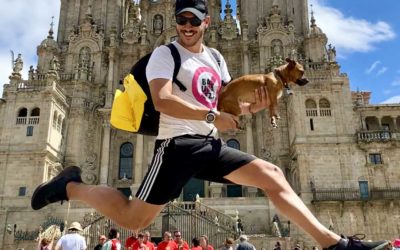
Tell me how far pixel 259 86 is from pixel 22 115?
3327cm

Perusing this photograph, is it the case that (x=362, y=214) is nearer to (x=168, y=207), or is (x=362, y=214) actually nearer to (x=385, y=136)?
(x=385, y=136)

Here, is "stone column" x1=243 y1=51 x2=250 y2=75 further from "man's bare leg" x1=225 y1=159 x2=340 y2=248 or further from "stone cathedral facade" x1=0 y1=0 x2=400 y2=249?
"man's bare leg" x1=225 y1=159 x2=340 y2=248

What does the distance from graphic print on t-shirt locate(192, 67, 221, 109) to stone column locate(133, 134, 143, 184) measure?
30.7 meters

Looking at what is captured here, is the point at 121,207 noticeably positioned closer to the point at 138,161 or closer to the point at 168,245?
the point at 168,245

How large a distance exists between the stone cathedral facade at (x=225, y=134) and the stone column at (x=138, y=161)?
96 millimetres

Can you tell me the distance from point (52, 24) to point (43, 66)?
4.99m

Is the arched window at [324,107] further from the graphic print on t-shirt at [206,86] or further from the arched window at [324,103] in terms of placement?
the graphic print on t-shirt at [206,86]

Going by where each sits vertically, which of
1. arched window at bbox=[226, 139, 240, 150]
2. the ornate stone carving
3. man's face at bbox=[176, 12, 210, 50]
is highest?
the ornate stone carving

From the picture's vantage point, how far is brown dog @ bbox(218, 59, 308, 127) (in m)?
3.99

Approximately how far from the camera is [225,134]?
121ft

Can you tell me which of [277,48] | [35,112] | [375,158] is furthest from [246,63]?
[35,112]

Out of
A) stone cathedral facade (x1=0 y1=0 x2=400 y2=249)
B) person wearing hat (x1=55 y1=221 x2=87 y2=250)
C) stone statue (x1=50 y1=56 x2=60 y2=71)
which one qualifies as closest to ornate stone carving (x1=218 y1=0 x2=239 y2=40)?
stone cathedral facade (x1=0 y1=0 x2=400 y2=249)

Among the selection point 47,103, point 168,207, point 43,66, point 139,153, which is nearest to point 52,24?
point 43,66

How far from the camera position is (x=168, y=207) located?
87.6ft
